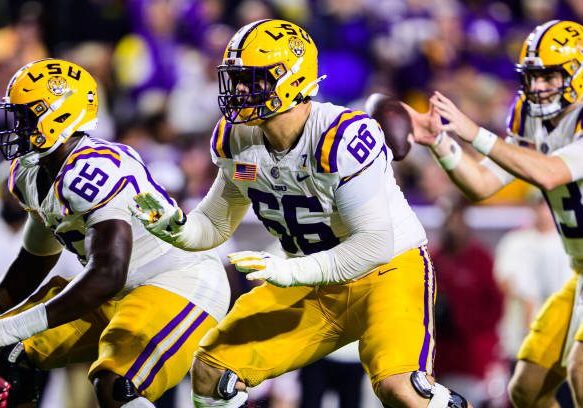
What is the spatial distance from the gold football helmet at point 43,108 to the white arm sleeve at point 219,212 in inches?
23.3

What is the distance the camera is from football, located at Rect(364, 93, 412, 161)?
473 centimetres

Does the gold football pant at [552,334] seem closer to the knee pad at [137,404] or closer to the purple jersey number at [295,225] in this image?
the purple jersey number at [295,225]

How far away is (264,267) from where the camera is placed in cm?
398

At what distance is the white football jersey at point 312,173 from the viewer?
4.16 m

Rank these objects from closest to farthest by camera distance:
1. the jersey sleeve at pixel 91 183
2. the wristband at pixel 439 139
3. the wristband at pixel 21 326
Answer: the wristband at pixel 21 326 → the jersey sleeve at pixel 91 183 → the wristband at pixel 439 139

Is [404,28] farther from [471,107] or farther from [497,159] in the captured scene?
[497,159]

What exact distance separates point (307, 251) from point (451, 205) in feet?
8.26

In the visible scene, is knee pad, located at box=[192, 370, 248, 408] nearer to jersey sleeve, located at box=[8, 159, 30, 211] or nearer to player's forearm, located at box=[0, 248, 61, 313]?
player's forearm, located at box=[0, 248, 61, 313]

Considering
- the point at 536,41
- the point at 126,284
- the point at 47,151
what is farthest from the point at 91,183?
the point at 536,41

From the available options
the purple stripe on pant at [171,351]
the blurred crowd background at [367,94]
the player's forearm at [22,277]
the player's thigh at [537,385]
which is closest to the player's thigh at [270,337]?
the purple stripe on pant at [171,351]

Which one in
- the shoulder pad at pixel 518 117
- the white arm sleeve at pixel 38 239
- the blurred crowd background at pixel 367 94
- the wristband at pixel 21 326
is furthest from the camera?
the blurred crowd background at pixel 367 94

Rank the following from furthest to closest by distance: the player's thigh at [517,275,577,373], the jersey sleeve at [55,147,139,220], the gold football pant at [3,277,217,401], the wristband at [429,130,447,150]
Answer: the player's thigh at [517,275,577,373] → the wristband at [429,130,447,150] → the gold football pant at [3,277,217,401] → the jersey sleeve at [55,147,139,220]

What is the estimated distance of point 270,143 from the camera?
14.5 ft

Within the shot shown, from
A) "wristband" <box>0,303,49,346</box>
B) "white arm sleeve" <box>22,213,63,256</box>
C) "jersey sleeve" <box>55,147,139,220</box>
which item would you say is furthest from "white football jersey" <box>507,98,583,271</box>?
"wristband" <box>0,303,49,346</box>
